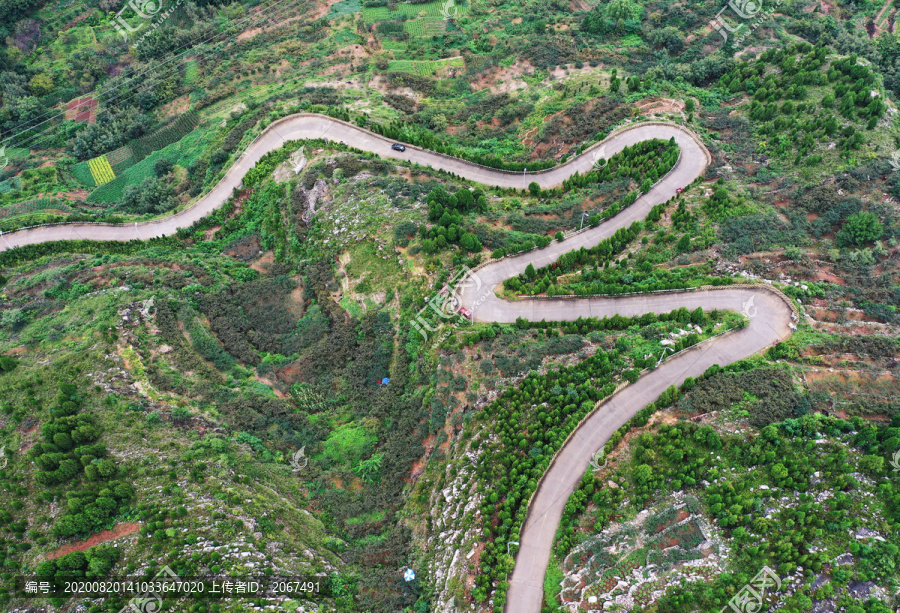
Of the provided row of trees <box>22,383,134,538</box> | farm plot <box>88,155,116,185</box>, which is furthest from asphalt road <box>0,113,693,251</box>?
row of trees <box>22,383,134,538</box>

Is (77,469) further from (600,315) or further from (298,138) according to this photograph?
(298,138)

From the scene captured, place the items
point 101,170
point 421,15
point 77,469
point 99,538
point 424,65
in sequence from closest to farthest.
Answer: point 99,538 < point 77,469 < point 101,170 < point 424,65 < point 421,15

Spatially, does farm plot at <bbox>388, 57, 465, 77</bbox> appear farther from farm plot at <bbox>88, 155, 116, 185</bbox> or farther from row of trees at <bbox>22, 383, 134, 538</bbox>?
row of trees at <bbox>22, 383, 134, 538</bbox>

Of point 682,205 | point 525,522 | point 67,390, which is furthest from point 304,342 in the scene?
point 682,205

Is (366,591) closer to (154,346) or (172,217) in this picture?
(154,346)

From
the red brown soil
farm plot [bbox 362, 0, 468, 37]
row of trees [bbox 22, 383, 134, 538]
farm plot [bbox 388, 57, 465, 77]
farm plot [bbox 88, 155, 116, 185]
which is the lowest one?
the red brown soil

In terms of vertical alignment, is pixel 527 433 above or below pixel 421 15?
below

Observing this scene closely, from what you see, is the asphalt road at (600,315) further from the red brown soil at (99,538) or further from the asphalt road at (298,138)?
the red brown soil at (99,538)

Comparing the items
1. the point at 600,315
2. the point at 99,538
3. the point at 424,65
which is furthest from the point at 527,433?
the point at 424,65
